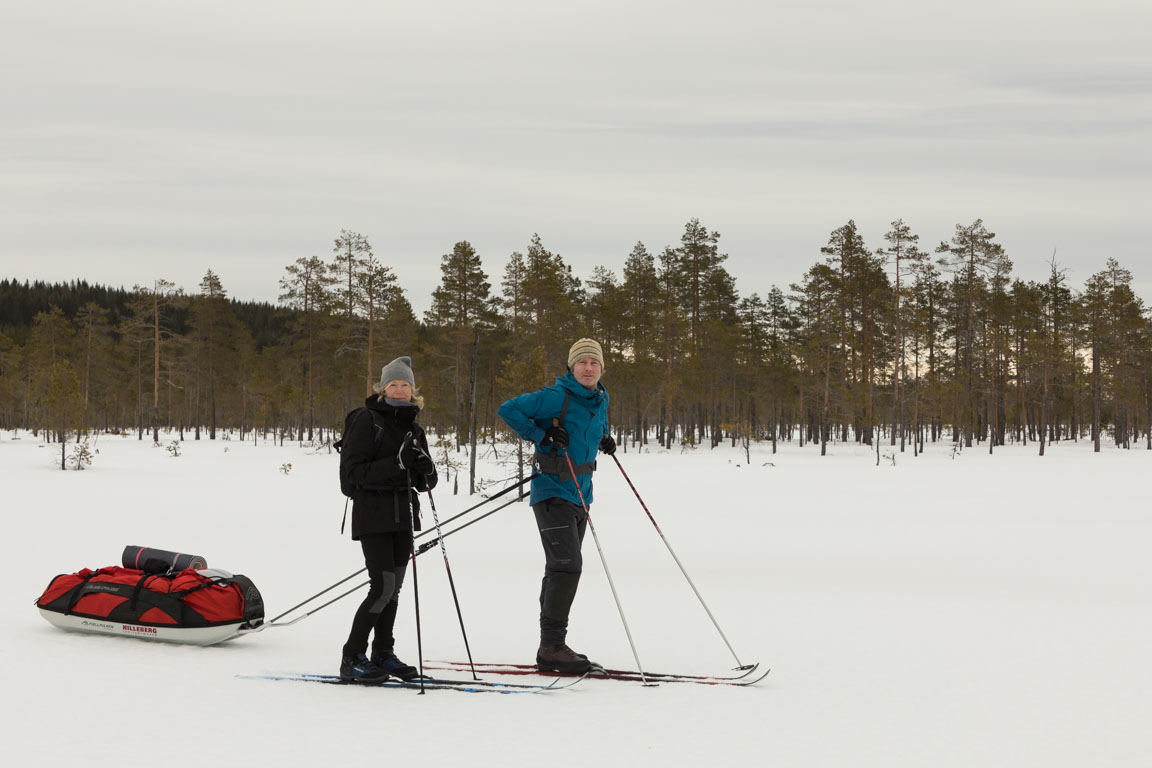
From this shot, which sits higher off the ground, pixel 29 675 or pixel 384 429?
pixel 384 429

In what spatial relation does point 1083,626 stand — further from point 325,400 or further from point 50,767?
point 325,400

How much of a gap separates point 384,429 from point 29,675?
9.61ft

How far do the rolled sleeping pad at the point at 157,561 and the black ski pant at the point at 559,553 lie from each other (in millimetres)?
3108

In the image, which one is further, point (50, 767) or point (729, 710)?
point (729, 710)

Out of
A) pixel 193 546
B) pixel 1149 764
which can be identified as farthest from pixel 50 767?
pixel 193 546

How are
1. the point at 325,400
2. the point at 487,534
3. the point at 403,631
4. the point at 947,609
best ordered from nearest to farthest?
the point at 403,631 → the point at 947,609 → the point at 487,534 → the point at 325,400

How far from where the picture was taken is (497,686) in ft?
19.5

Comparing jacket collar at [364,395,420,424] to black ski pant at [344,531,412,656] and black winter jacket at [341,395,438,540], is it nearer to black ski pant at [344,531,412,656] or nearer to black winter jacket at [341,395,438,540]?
black winter jacket at [341,395,438,540]

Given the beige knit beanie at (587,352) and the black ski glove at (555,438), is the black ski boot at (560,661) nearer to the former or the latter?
the black ski glove at (555,438)

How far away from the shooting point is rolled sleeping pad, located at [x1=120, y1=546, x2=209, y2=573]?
7.41 meters

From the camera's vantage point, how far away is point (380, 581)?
601 cm

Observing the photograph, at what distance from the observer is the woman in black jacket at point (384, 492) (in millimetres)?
5980

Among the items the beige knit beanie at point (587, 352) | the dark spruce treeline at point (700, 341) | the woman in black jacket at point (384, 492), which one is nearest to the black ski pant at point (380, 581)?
the woman in black jacket at point (384, 492)

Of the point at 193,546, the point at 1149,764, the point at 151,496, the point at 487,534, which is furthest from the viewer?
the point at 151,496
